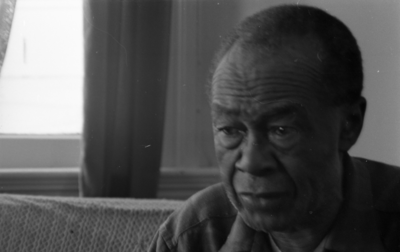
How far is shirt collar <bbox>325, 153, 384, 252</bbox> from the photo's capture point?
683 millimetres

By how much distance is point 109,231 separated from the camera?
1098 millimetres

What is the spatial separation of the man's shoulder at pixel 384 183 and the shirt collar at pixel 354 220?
0.5 inches

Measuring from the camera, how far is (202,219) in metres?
0.81

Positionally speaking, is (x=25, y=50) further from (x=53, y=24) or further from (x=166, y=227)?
(x=166, y=227)

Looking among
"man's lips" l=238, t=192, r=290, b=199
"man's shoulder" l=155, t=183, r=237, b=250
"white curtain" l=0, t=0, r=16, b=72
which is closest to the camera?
"man's lips" l=238, t=192, r=290, b=199

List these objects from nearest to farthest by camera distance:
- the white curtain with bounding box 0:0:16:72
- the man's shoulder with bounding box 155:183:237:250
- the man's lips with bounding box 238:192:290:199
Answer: the man's lips with bounding box 238:192:290:199, the man's shoulder with bounding box 155:183:237:250, the white curtain with bounding box 0:0:16:72

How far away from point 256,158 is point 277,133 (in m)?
0.04

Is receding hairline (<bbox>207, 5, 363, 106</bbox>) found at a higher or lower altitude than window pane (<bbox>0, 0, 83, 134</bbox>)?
higher

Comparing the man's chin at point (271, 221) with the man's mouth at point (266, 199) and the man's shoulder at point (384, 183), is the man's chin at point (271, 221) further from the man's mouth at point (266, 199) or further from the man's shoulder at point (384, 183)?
the man's shoulder at point (384, 183)

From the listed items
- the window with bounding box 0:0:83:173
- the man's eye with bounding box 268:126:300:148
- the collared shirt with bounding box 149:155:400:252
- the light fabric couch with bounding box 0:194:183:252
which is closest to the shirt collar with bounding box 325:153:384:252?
the collared shirt with bounding box 149:155:400:252

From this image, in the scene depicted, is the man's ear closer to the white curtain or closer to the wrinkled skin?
the wrinkled skin

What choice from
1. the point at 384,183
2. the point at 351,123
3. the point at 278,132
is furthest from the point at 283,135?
the point at 384,183

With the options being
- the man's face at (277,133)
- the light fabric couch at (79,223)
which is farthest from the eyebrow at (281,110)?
the light fabric couch at (79,223)

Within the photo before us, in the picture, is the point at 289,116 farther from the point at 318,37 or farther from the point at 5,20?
the point at 5,20
